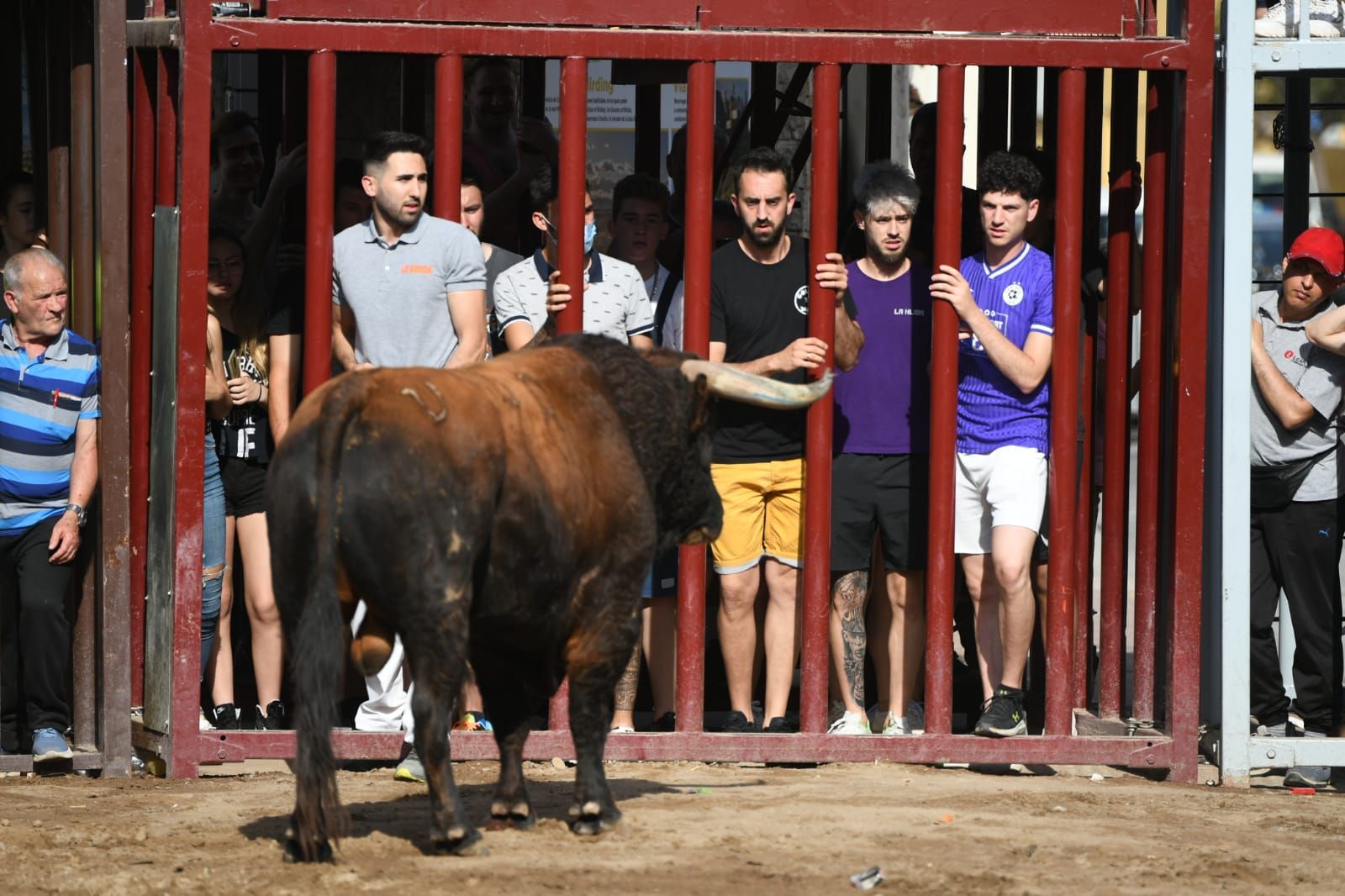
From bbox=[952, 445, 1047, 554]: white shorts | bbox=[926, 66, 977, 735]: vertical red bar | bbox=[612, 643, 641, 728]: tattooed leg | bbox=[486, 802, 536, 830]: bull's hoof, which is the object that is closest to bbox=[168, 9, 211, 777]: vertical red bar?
bbox=[612, 643, 641, 728]: tattooed leg

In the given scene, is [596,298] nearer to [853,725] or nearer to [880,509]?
[880,509]

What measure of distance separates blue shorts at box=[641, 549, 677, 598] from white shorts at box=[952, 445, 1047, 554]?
1124 millimetres

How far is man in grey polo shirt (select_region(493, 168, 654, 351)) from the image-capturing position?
26.9 feet

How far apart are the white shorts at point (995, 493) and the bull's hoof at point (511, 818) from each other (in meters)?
2.30

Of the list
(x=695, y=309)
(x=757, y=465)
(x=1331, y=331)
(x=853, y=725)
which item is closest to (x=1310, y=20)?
(x=1331, y=331)

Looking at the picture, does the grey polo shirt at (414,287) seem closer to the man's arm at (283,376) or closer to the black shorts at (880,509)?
the man's arm at (283,376)

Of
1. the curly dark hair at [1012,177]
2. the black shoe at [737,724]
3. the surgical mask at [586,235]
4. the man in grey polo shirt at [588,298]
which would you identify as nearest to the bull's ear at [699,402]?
the man in grey polo shirt at [588,298]

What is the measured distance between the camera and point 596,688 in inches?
263

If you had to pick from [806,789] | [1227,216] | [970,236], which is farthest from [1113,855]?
[970,236]

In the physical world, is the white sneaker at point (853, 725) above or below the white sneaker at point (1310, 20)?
below

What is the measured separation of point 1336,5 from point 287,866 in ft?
17.5

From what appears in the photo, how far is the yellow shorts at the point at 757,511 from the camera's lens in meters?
8.35

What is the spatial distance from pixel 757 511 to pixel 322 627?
288 cm

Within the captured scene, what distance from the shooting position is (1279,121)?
34.4ft
